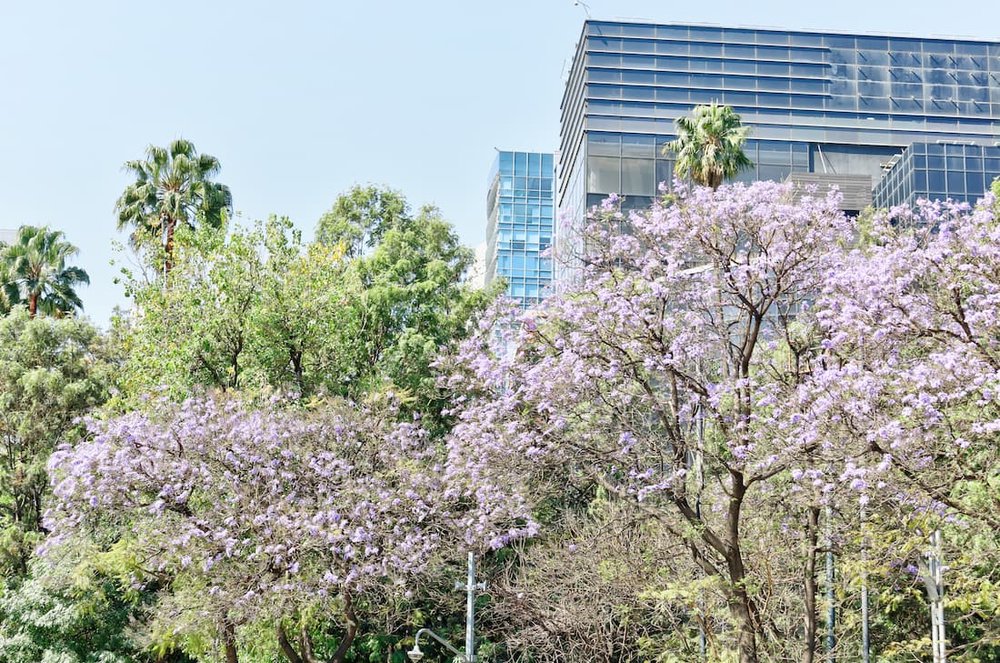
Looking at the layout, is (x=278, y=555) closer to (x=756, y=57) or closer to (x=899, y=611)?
(x=899, y=611)

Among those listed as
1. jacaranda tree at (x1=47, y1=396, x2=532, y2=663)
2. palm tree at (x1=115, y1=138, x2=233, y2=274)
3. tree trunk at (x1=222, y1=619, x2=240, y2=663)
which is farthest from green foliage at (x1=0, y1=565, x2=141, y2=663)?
palm tree at (x1=115, y1=138, x2=233, y2=274)

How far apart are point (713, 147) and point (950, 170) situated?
3750 centimetres

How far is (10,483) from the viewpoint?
2977 cm

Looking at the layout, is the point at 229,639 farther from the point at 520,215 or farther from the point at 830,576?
the point at 520,215

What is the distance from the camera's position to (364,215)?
121ft

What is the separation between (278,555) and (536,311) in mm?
6485

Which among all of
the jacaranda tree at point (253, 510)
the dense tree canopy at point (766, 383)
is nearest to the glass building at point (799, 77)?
the jacaranda tree at point (253, 510)

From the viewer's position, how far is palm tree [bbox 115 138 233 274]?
3425 centimetres

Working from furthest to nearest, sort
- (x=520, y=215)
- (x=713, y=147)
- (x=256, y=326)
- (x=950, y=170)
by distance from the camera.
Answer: (x=520, y=215), (x=950, y=170), (x=713, y=147), (x=256, y=326)

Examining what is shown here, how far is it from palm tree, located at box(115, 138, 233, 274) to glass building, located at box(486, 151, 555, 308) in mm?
54191

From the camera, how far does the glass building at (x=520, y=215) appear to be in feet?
297

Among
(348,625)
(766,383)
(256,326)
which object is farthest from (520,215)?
(766,383)

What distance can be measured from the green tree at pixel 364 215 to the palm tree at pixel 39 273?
27.9 ft

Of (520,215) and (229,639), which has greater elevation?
(520,215)
